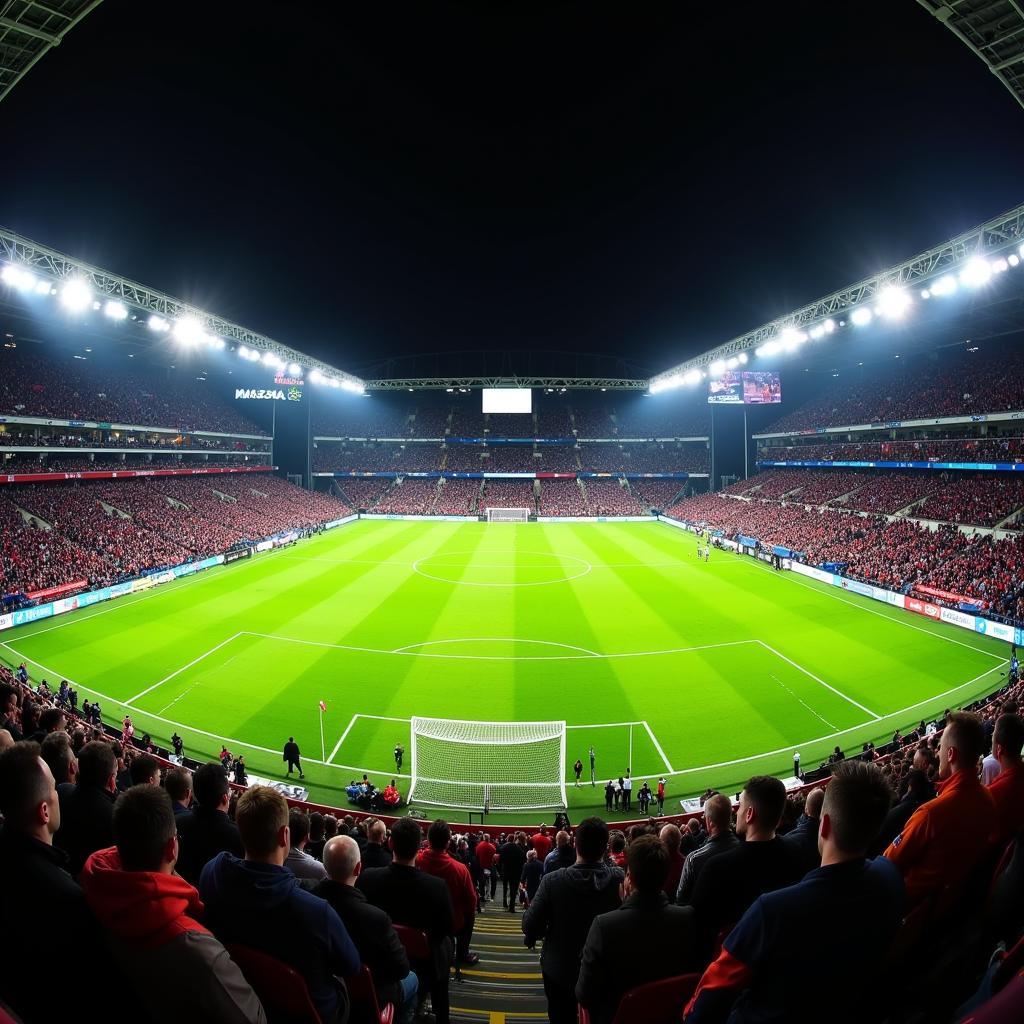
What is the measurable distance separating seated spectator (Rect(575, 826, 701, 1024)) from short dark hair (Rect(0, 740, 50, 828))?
8.61ft

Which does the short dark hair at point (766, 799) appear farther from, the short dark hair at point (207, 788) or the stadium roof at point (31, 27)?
A: the stadium roof at point (31, 27)

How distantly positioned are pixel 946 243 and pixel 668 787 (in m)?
25.3

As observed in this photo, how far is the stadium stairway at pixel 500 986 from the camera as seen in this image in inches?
221

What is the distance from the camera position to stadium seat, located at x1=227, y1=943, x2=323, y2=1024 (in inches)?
99.0

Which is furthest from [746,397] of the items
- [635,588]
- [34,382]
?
[34,382]

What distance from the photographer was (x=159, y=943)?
7.09 ft

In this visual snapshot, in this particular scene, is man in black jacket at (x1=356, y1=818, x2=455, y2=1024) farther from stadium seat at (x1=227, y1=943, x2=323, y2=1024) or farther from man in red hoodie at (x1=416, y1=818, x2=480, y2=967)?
stadium seat at (x1=227, y1=943, x2=323, y2=1024)

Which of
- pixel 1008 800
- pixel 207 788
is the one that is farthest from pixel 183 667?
pixel 1008 800

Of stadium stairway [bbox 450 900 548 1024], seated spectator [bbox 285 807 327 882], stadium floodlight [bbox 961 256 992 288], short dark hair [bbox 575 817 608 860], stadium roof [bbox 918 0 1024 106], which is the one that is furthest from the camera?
stadium floodlight [bbox 961 256 992 288]

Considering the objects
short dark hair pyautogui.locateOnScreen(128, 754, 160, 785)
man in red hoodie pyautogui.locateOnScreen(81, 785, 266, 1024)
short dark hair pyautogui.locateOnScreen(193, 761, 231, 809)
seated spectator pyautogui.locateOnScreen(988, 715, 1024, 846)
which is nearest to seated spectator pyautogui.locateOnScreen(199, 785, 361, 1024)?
man in red hoodie pyautogui.locateOnScreen(81, 785, 266, 1024)

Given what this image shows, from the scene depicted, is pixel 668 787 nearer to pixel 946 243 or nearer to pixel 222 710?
pixel 222 710

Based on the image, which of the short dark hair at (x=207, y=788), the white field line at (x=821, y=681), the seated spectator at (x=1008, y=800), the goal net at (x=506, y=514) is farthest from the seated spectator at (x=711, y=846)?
the goal net at (x=506, y=514)

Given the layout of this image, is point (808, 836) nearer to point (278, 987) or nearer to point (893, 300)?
point (278, 987)

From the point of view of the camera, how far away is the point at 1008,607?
84.3ft
